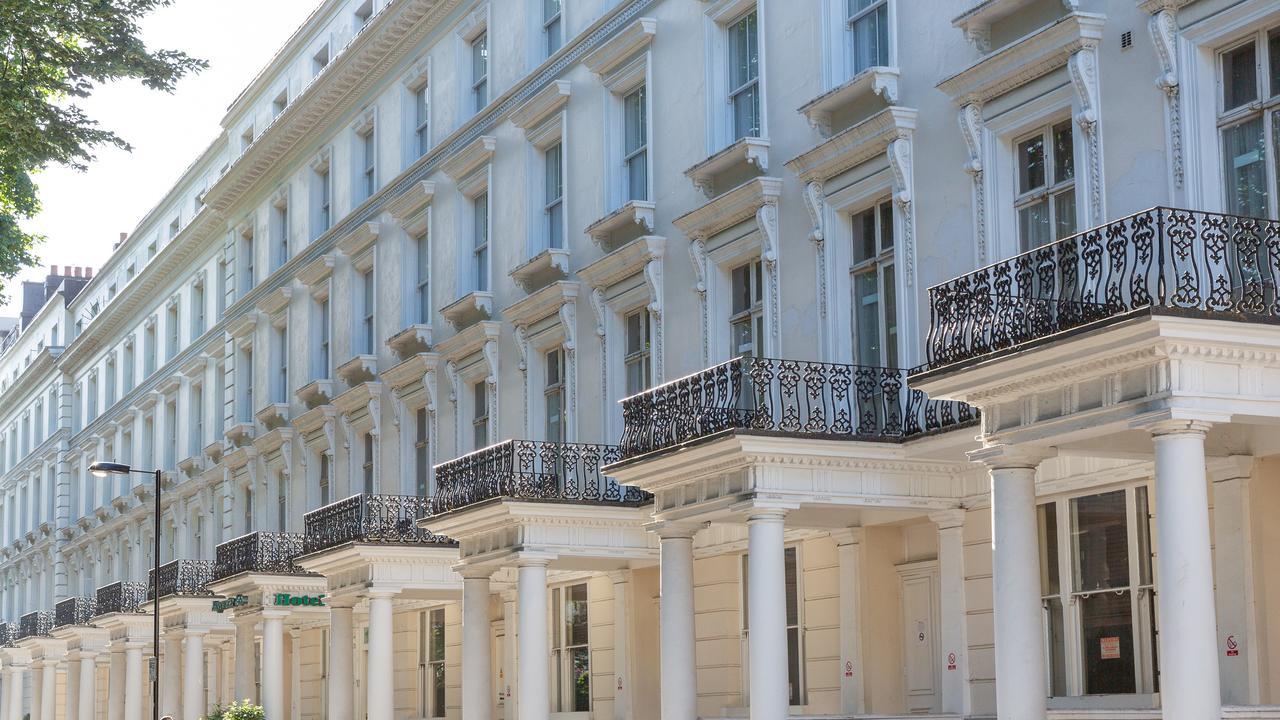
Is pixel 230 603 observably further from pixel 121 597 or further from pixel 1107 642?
pixel 1107 642

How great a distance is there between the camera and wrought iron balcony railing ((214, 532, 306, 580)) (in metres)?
34.9

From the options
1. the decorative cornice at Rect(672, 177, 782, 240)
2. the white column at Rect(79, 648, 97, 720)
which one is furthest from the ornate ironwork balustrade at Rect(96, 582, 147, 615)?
the decorative cornice at Rect(672, 177, 782, 240)

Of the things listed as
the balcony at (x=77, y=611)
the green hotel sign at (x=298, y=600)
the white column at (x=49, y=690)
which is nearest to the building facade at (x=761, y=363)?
the green hotel sign at (x=298, y=600)

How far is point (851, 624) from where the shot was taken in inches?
824

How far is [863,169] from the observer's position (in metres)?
20.2

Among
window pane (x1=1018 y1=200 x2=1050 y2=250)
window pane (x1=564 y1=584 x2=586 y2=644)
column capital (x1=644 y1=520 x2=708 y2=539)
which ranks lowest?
window pane (x1=564 y1=584 x2=586 y2=644)

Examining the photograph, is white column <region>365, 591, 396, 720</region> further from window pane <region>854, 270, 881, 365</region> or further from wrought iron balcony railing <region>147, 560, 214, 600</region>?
wrought iron balcony railing <region>147, 560, 214, 600</region>

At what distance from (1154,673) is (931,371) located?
13.5 feet

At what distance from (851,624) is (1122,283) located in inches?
293

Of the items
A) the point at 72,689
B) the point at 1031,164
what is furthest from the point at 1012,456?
the point at 72,689

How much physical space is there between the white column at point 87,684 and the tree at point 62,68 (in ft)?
91.8

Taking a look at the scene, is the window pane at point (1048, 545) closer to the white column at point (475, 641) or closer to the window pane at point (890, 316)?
the window pane at point (890, 316)

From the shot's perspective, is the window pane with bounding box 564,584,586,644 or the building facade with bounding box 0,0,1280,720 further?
the window pane with bounding box 564,584,586,644

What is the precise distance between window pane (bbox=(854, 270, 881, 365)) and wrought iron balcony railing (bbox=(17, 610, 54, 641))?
41.6 meters
